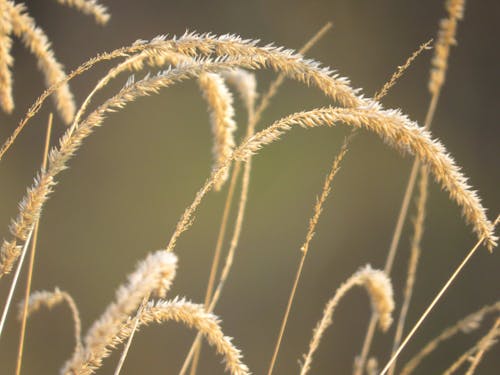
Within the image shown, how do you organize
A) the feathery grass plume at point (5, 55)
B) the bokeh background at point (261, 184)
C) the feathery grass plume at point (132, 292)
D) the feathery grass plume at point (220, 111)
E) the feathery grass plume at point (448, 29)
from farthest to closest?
the bokeh background at point (261, 184) < the feathery grass plume at point (448, 29) < the feathery grass plume at point (220, 111) < the feathery grass plume at point (5, 55) < the feathery grass plume at point (132, 292)

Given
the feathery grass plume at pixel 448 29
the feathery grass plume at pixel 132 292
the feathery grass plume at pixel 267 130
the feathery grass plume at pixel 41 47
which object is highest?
the feathery grass plume at pixel 448 29

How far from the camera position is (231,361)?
23.8 inches

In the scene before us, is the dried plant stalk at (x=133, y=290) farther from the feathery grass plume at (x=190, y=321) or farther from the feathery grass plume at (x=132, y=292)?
the feathery grass plume at (x=190, y=321)

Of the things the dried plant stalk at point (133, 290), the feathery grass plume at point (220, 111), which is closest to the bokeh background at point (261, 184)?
the feathery grass plume at point (220, 111)

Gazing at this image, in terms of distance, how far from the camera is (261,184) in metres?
2.23

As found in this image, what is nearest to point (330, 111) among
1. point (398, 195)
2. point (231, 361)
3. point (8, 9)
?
point (231, 361)

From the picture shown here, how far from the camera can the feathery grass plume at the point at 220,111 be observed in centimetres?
82

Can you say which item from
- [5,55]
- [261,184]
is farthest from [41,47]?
[261,184]

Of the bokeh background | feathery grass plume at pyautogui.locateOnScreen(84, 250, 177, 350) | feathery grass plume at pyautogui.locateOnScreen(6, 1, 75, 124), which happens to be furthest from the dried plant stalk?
the bokeh background

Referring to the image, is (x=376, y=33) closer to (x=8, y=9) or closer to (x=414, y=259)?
(x=414, y=259)

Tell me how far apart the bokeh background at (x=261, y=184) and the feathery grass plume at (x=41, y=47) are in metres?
1.33

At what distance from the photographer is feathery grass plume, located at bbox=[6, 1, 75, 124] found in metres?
0.75

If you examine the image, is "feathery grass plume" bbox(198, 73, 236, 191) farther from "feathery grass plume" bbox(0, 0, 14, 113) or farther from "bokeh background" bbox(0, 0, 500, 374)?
"bokeh background" bbox(0, 0, 500, 374)

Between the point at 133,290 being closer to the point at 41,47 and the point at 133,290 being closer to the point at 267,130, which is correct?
the point at 267,130
